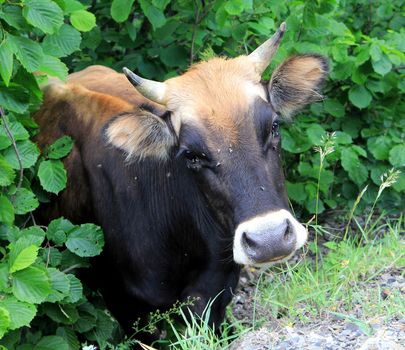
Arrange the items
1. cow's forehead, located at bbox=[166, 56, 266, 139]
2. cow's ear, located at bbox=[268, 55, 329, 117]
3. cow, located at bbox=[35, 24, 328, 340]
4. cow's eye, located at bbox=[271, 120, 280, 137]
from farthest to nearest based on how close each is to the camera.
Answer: cow's ear, located at bbox=[268, 55, 329, 117], cow's eye, located at bbox=[271, 120, 280, 137], cow's forehead, located at bbox=[166, 56, 266, 139], cow, located at bbox=[35, 24, 328, 340]

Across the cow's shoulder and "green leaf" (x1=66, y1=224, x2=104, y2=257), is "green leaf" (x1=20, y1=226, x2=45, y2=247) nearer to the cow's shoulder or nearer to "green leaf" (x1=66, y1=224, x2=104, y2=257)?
"green leaf" (x1=66, y1=224, x2=104, y2=257)

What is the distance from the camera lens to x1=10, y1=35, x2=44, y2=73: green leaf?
496cm

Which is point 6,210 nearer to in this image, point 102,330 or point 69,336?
point 69,336

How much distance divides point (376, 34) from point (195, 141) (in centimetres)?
368

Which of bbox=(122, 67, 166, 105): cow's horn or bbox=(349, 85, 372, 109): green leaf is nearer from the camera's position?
bbox=(122, 67, 166, 105): cow's horn

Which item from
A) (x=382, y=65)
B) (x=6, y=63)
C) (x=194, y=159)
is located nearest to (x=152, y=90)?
(x=194, y=159)

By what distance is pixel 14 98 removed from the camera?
5273mm

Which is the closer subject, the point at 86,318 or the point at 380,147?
the point at 86,318

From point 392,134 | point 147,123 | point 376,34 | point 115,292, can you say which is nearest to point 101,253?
point 115,292

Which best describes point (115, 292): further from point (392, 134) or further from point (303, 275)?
point (392, 134)

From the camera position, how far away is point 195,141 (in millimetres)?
5172

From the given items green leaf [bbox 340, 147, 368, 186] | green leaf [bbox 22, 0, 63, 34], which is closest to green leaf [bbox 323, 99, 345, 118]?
green leaf [bbox 340, 147, 368, 186]

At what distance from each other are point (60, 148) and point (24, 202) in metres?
0.56

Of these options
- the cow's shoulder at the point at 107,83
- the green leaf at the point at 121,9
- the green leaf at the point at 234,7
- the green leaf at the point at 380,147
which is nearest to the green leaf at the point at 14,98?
the cow's shoulder at the point at 107,83
